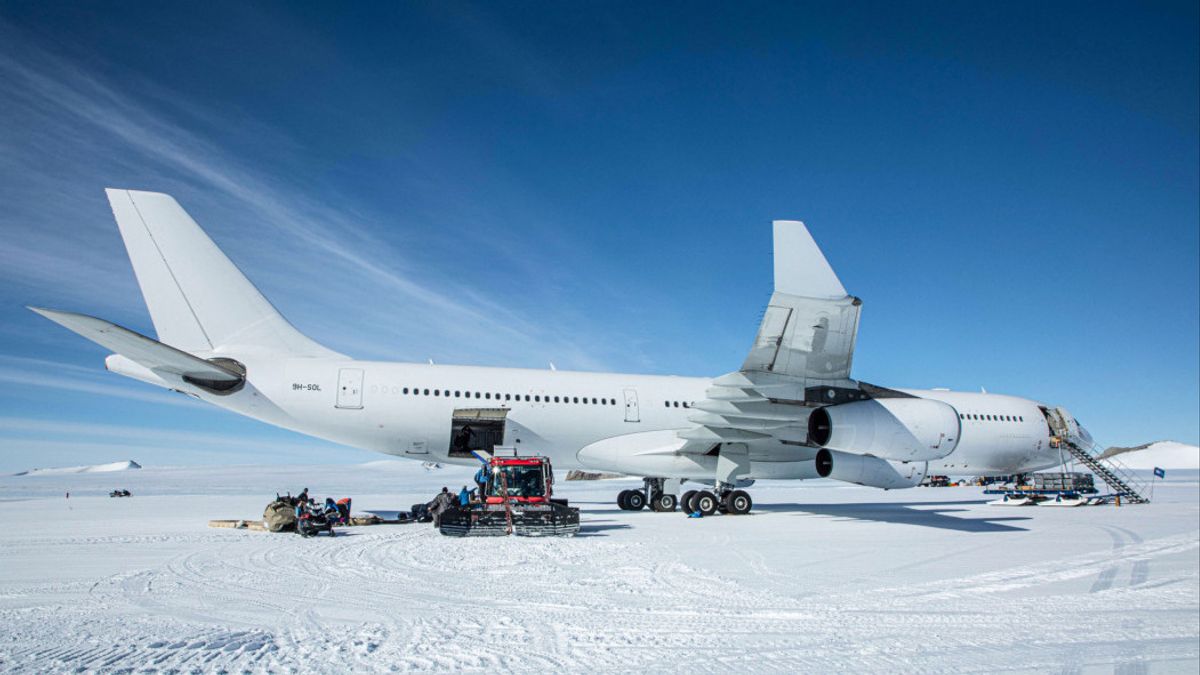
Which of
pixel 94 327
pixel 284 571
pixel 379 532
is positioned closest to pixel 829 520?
pixel 379 532

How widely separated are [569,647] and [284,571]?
4.55 meters

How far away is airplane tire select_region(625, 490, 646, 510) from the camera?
720 inches

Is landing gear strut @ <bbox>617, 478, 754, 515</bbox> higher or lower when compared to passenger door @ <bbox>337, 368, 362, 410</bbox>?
lower

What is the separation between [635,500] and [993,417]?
35.1 feet

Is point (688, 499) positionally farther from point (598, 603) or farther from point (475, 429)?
point (598, 603)

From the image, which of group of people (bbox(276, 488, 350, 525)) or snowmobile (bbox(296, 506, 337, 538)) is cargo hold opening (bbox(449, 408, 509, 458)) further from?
snowmobile (bbox(296, 506, 337, 538))

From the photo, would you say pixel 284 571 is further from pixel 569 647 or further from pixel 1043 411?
pixel 1043 411

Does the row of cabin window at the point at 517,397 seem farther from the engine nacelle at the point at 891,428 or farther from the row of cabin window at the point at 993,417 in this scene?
the row of cabin window at the point at 993,417

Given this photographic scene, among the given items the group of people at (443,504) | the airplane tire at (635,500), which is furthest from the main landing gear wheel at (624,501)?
the group of people at (443,504)

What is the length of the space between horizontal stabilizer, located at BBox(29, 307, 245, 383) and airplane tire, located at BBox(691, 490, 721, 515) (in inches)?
394

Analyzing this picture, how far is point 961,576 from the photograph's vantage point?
7605 millimetres

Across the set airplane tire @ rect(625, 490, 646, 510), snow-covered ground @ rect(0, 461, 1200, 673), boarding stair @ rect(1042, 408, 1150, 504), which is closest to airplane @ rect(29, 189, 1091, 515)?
airplane tire @ rect(625, 490, 646, 510)

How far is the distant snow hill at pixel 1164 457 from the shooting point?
95062 millimetres

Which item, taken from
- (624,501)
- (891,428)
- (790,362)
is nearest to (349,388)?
(624,501)
